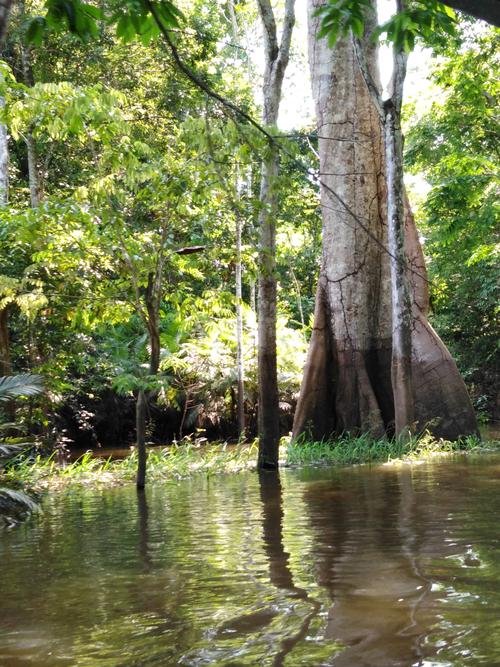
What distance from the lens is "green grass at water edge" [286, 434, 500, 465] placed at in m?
10.1

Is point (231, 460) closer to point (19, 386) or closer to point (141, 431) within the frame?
point (141, 431)

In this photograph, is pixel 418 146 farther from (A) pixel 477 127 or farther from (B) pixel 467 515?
(B) pixel 467 515

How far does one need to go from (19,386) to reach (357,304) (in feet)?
21.2

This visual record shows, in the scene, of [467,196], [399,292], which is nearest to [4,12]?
[399,292]

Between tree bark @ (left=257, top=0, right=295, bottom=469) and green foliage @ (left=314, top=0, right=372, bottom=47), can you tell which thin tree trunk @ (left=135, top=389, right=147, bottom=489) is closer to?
tree bark @ (left=257, top=0, right=295, bottom=469)

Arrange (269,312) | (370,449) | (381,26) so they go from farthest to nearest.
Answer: (370,449) → (269,312) → (381,26)

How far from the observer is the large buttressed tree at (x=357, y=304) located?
39.3 feet

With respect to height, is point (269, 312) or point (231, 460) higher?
point (269, 312)

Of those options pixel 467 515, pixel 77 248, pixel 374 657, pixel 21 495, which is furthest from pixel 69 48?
pixel 374 657

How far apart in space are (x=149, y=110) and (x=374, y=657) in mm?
15572

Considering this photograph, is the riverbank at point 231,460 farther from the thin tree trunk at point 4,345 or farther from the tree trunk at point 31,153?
the tree trunk at point 31,153

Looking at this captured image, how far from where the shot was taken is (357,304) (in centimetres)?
1255

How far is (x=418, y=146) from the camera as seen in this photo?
20.1m

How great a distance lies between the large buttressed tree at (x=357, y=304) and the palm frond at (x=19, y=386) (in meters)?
5.39
